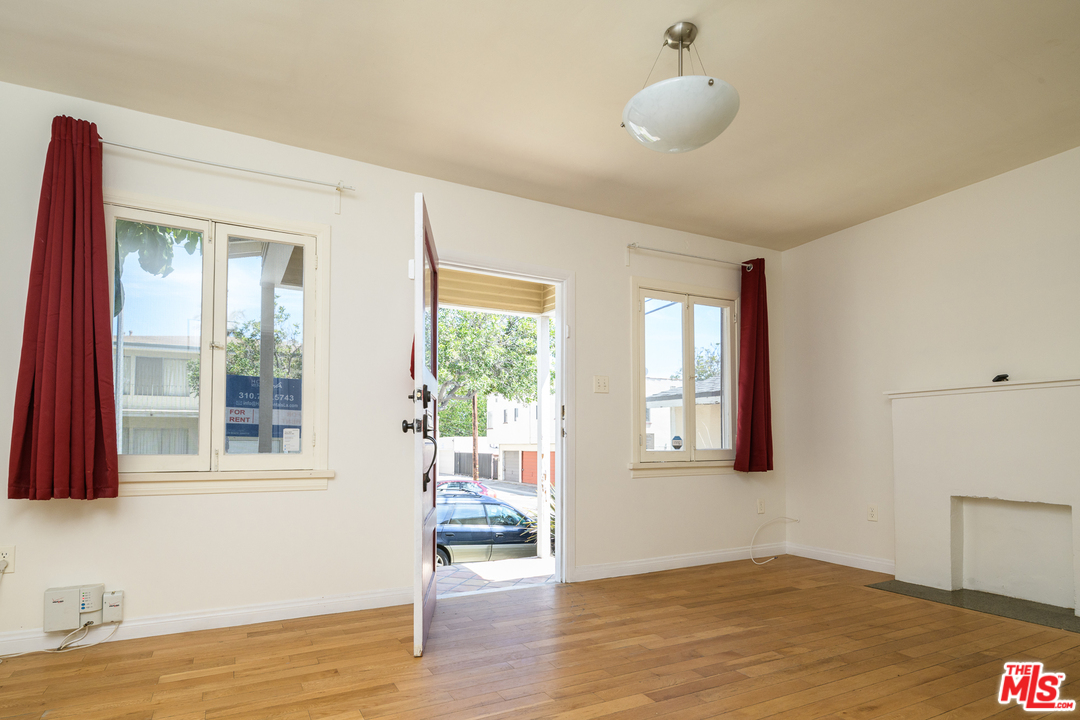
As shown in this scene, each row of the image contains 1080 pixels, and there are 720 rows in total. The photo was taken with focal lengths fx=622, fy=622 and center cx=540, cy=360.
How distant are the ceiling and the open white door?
1.92 feet

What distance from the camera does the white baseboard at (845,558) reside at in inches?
167

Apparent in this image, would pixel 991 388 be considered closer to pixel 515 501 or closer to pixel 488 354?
pixel 515 501

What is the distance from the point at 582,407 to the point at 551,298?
5.90 ft

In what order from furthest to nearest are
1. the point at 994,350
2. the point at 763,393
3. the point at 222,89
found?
the point at 763,393 < the point at 994,350 < the point at 222,89

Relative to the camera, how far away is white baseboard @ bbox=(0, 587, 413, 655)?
8.66 feet

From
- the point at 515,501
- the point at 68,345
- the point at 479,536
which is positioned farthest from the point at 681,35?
the point at 515,501

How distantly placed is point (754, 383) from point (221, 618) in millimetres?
3764

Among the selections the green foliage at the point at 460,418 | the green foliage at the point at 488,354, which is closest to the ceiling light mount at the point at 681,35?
the green foliage at the point at 488,354

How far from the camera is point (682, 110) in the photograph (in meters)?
2.18

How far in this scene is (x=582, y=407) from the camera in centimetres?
416

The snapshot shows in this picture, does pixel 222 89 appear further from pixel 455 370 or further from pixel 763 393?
pixel 455 370

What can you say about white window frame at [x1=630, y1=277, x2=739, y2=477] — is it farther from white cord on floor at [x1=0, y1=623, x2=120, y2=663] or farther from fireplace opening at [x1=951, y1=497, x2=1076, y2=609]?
white cord on floor at [x1=0, y1=623, x2=120, y2=663]

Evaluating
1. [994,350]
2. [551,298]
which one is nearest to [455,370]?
[551,298]

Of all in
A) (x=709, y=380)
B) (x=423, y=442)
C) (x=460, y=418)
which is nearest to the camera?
(x=423, y=442)
